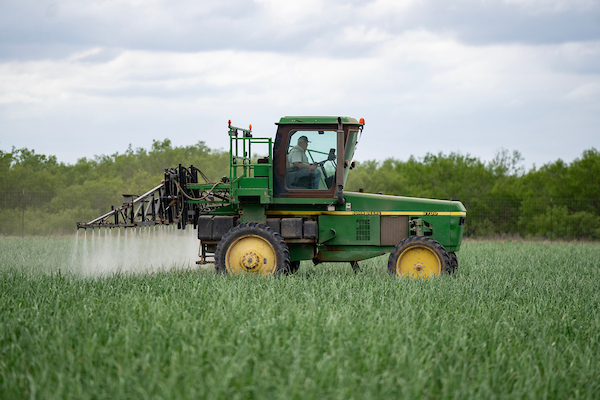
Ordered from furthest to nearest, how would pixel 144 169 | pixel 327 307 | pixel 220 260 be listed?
pixel 144 169 < pixel 220 260 < pixel 327 307

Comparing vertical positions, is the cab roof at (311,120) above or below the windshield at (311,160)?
above

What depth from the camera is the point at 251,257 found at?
26.7ft

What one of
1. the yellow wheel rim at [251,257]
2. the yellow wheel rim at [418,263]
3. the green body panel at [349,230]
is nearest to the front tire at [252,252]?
the yellow wheel rim at [251,257]

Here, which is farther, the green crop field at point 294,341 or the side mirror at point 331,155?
the side mirror at point 331,155

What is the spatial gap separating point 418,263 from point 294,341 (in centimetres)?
443

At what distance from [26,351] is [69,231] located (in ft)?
71.6

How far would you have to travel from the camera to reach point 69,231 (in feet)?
79.8

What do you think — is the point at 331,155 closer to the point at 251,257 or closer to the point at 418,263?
the point at 251,257

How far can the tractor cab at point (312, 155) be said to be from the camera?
8.20 meters

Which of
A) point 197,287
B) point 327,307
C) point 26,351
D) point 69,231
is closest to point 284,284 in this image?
point 197,287

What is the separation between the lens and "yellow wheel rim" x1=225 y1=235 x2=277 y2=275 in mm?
8117

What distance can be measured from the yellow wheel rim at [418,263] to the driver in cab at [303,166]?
5.67ft

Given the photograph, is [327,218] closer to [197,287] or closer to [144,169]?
[197,287]

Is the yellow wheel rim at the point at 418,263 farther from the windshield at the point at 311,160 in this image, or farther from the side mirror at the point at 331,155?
the side mirror at the point at 331,155
